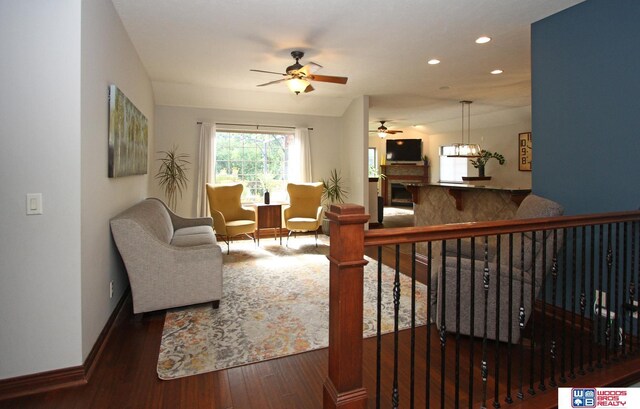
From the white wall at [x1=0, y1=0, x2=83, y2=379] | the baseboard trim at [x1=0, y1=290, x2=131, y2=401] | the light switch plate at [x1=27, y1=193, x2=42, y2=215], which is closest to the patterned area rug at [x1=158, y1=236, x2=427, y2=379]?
the baseboard trim at [x1=0, y1=290, x2=131, y2=401]

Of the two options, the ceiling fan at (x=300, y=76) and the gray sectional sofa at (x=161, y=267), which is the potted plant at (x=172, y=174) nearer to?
the gray sectional sofa at (x=161, y=267)

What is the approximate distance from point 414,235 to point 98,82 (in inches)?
95.1

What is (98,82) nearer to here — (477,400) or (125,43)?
(125,43)

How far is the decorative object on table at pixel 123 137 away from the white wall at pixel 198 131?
1909mm

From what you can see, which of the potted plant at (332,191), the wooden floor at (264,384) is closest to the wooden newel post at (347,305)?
the wooden floor at (264,384)

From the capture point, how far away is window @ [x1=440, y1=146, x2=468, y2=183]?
402 inches

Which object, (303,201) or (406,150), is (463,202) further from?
(406,150)

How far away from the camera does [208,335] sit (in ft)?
8.84

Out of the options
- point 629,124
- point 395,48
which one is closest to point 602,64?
point 629,124

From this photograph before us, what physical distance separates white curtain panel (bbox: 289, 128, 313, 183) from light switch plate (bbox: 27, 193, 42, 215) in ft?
17.1

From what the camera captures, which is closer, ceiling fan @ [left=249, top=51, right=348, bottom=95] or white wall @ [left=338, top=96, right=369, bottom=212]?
ceiling fan @ [left=249, top=51, right=348, bottom=95]

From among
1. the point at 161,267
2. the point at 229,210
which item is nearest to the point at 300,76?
the point at 161,267

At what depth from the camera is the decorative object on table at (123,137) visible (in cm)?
275

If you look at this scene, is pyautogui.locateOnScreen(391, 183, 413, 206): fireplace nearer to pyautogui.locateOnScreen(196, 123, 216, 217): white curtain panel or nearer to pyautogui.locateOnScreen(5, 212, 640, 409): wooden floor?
pyautogui.locateOnScreen(196, 123, 216, 217): white curtain panel
